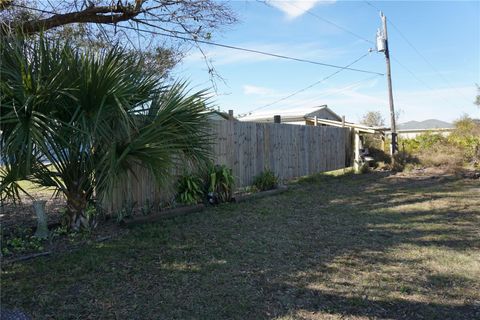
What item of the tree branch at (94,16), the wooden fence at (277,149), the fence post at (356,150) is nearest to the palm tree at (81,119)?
the tree branch at (94,16)

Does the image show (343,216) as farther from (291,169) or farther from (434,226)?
(291,169)

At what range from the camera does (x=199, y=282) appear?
335 centimetres

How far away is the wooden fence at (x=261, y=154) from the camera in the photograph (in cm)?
585

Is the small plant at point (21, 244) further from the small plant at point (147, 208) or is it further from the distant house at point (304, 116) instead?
the distant house at point (304, 116)

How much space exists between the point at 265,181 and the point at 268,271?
4.70 m

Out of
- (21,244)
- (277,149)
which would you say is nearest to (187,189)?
(21,244)

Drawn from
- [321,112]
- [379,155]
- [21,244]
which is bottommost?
[21,244]

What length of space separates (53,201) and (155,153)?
3.75 metres

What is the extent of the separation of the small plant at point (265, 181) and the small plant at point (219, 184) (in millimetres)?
1409

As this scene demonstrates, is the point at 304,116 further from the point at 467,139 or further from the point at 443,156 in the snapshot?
the point at 467,139

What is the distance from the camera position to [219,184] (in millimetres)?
6828

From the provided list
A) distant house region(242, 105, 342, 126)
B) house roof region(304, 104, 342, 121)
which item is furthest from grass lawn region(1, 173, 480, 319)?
house roof region(304, 104, 342, 121)

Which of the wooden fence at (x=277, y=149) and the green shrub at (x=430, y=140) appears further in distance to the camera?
the green shrub at (x=430, y=140)

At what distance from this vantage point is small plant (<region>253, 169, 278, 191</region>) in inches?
326
